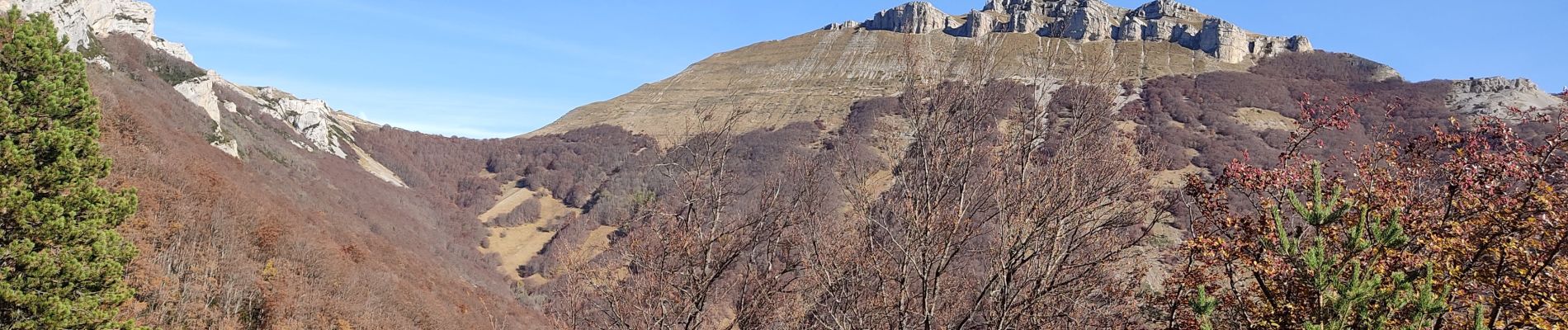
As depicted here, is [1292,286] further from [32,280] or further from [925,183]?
[32,280]

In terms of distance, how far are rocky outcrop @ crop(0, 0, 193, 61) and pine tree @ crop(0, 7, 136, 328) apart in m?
33.0

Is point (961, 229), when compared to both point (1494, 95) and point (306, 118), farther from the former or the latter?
point (1494, 95)

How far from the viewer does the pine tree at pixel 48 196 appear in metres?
11.7

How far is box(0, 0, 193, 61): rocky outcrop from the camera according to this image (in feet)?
206

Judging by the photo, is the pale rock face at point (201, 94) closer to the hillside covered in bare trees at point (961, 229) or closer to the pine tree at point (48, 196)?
the hillside covered in bare trees at point (961, 229)

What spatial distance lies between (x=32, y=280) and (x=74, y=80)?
3.70m

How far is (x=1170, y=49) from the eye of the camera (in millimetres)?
177875

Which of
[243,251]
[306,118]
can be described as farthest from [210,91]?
[243,251]

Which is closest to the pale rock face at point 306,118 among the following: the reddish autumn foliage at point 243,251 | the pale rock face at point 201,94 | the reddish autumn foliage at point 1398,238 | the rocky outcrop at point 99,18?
the rocky outcrop at point 99,18

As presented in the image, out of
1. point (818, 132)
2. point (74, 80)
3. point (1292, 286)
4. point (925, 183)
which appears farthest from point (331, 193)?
point (818, 132)

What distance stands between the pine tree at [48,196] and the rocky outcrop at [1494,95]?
519 ft

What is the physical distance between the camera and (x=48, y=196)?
1241 centimetres

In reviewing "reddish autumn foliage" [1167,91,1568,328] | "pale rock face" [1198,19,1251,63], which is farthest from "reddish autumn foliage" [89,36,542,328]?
"pale rock face" [1198,19,1251,63]

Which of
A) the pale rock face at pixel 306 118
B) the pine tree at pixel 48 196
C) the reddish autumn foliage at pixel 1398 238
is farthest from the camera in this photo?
the pale rock face at pixel 306 118
